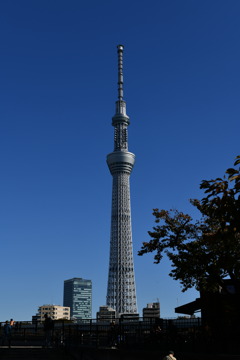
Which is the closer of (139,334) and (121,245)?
(139,334)

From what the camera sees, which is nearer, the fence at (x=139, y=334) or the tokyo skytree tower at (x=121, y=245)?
the fence at (x=139, y=334)

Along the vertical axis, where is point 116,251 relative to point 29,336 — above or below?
above

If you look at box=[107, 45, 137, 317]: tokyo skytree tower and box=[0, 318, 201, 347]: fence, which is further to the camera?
box=[107, 45, 137, 317]: tokyo skytree tower

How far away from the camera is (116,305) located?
174m

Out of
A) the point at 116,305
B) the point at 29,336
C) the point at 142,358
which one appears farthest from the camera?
the point at 116,305

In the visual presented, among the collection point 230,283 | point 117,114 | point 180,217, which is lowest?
point 230,283

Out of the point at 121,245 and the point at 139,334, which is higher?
the point at 121,245

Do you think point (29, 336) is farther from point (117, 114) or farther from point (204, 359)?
point (117, 114)

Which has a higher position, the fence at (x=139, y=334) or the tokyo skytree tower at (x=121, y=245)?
the tokyo skytree tower at (x=121, y=245)

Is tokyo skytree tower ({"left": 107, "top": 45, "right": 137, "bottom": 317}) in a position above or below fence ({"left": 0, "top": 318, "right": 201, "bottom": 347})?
above

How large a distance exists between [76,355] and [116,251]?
15383cm

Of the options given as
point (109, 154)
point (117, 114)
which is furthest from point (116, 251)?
point (117, 114)

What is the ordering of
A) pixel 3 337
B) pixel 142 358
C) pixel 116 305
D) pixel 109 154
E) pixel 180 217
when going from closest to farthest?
pixel 142 358, pixel 3 337, pixel 180 217, pixel 116 305, pixel 109 154

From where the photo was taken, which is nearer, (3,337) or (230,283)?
(3,337)
